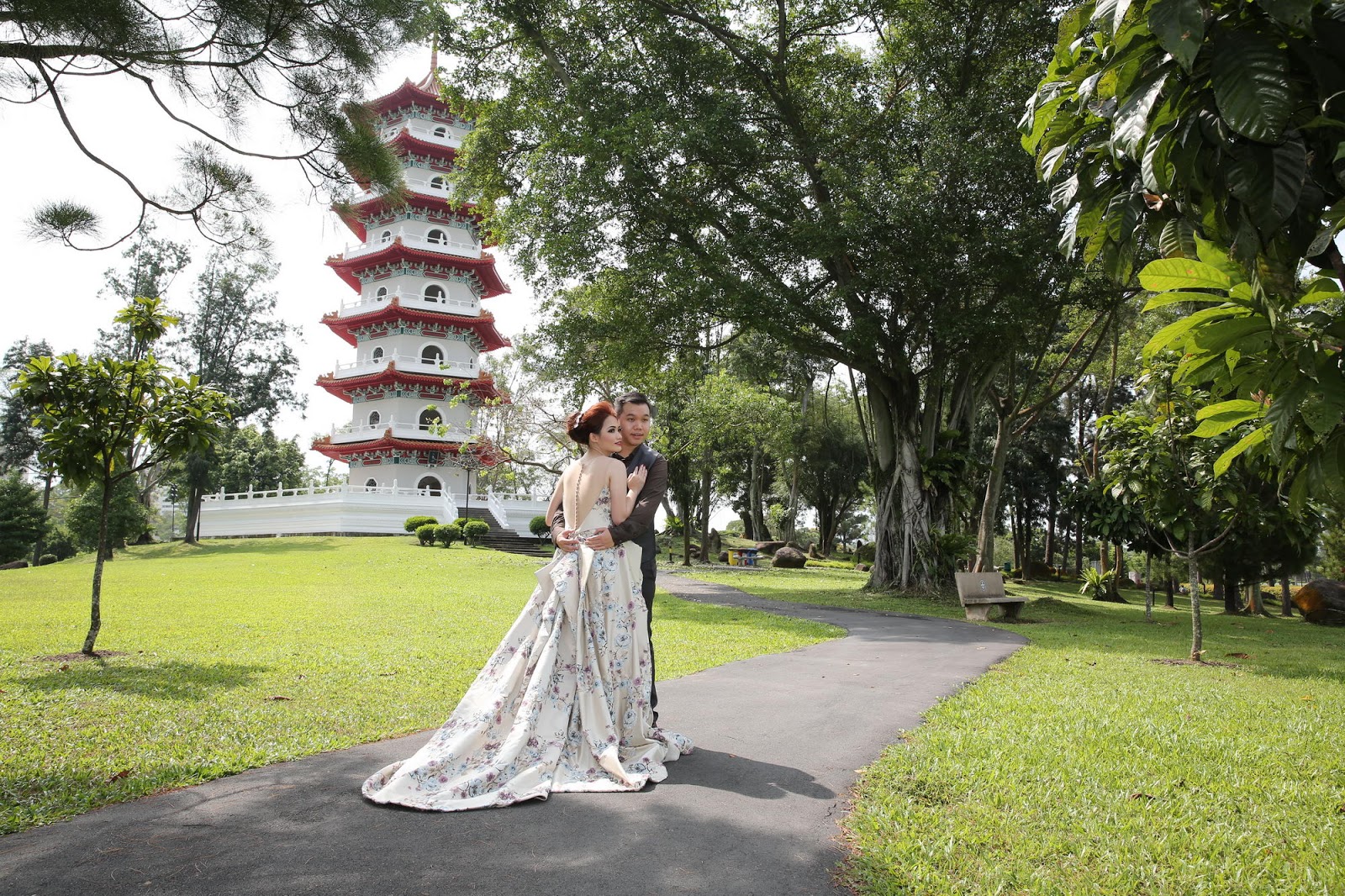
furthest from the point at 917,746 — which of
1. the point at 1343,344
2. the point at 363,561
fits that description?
the point at 363,561

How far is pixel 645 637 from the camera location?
14.0ft

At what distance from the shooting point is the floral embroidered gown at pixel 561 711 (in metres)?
3.51

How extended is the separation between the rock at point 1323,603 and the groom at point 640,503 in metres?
19.2

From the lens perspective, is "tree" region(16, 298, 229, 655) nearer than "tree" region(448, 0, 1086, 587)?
Yes

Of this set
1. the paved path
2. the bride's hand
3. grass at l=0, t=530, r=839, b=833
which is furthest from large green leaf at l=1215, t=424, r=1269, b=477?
grass at l=0, t=530, r=839, b=833

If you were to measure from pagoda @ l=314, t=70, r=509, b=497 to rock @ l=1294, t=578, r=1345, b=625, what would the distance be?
90.3ft

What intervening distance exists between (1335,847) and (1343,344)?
236cm

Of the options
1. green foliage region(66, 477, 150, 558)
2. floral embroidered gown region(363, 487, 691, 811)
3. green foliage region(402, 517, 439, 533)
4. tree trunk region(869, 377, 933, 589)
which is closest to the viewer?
floral embroidered gown region(363, 487, 691, 811)

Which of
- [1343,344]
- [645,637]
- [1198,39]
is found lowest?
[645,637]

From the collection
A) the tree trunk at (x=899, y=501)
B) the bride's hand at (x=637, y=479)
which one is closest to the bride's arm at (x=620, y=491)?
the bride's hand at (x=637, y=479)

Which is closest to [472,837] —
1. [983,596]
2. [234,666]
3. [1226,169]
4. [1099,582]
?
[1226,169]

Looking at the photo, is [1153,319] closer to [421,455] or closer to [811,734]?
[811,734]

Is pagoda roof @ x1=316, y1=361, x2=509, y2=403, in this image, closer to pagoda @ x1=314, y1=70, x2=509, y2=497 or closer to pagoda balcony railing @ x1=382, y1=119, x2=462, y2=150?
pagoda @ x1=314, y1=70, x2=509, y2=497

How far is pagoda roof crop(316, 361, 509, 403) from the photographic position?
112 feet
